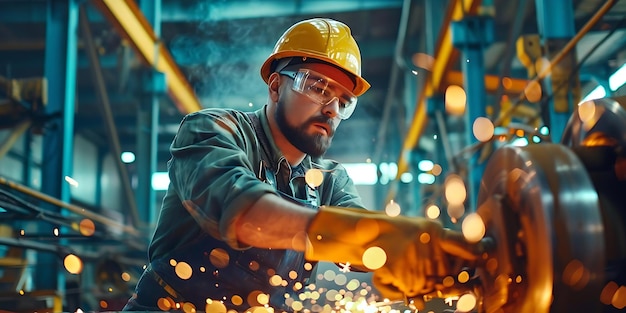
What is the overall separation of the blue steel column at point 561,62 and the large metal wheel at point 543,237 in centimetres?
240

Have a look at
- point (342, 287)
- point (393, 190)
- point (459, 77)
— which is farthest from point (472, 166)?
point (393, 190)

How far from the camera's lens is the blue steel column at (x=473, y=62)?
528 centimetres

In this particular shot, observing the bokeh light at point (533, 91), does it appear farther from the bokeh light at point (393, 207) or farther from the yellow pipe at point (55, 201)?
the bokeh light at point (393, 207)

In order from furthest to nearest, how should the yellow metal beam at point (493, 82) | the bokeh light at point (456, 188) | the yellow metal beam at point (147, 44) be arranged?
the bokeh light at point (456, 188), the yellow metal beam at point (493, 82), the yellow metal beam at point (147, 44)

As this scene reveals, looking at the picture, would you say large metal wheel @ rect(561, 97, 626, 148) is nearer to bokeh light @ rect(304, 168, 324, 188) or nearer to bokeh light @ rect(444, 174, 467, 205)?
bokeh light @ rect(304, 168, 324, 188)

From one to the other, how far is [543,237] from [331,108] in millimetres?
1044

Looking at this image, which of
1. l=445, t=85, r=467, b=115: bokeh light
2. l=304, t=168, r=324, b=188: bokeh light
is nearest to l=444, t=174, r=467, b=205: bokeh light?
l=445, t=85, r=467, b=115: bokeh light

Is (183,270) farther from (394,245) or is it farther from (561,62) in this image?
(561,62)

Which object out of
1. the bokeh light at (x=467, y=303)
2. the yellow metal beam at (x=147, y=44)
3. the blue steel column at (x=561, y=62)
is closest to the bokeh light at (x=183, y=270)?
the bokeh light at (x=467, y=303)

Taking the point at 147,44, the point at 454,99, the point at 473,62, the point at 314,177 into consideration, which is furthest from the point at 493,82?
the point at 314,177

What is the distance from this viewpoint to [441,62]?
20.6 ft

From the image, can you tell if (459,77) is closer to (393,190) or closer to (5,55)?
(393,190)

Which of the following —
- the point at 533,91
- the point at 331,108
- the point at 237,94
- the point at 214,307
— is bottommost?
the point at 237,94

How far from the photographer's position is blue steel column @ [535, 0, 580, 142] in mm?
3789
